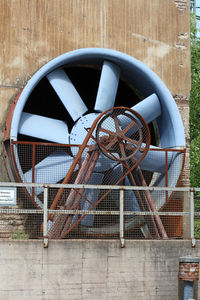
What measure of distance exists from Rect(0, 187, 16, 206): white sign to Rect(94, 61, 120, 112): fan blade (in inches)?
154

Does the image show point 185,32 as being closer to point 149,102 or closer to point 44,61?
point 149,102

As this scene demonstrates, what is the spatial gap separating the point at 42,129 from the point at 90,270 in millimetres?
4078

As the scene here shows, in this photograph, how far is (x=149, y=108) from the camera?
42.8 feet

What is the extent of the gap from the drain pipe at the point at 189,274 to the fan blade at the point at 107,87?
4484mm

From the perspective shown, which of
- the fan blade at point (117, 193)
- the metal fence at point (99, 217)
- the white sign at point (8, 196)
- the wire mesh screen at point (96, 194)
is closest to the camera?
the white sign at point (8, 196)

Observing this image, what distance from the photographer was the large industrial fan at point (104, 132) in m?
11.6

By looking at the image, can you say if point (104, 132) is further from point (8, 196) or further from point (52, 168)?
point (8, 196)

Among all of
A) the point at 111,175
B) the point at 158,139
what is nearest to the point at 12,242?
the point at 111,175

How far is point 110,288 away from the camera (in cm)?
943

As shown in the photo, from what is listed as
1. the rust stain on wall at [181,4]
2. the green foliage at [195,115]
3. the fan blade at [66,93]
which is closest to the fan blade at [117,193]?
the fan blade at [66,93]

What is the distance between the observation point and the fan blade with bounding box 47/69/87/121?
12.9 meters

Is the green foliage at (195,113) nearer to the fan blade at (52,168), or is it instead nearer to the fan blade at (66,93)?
the fan blade at (66,93)

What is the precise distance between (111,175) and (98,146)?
1.49m

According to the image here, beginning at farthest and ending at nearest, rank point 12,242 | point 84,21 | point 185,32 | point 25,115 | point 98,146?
point 185,32 → point 84,21 → point 25,115 → point 98,146 → point 12,242
